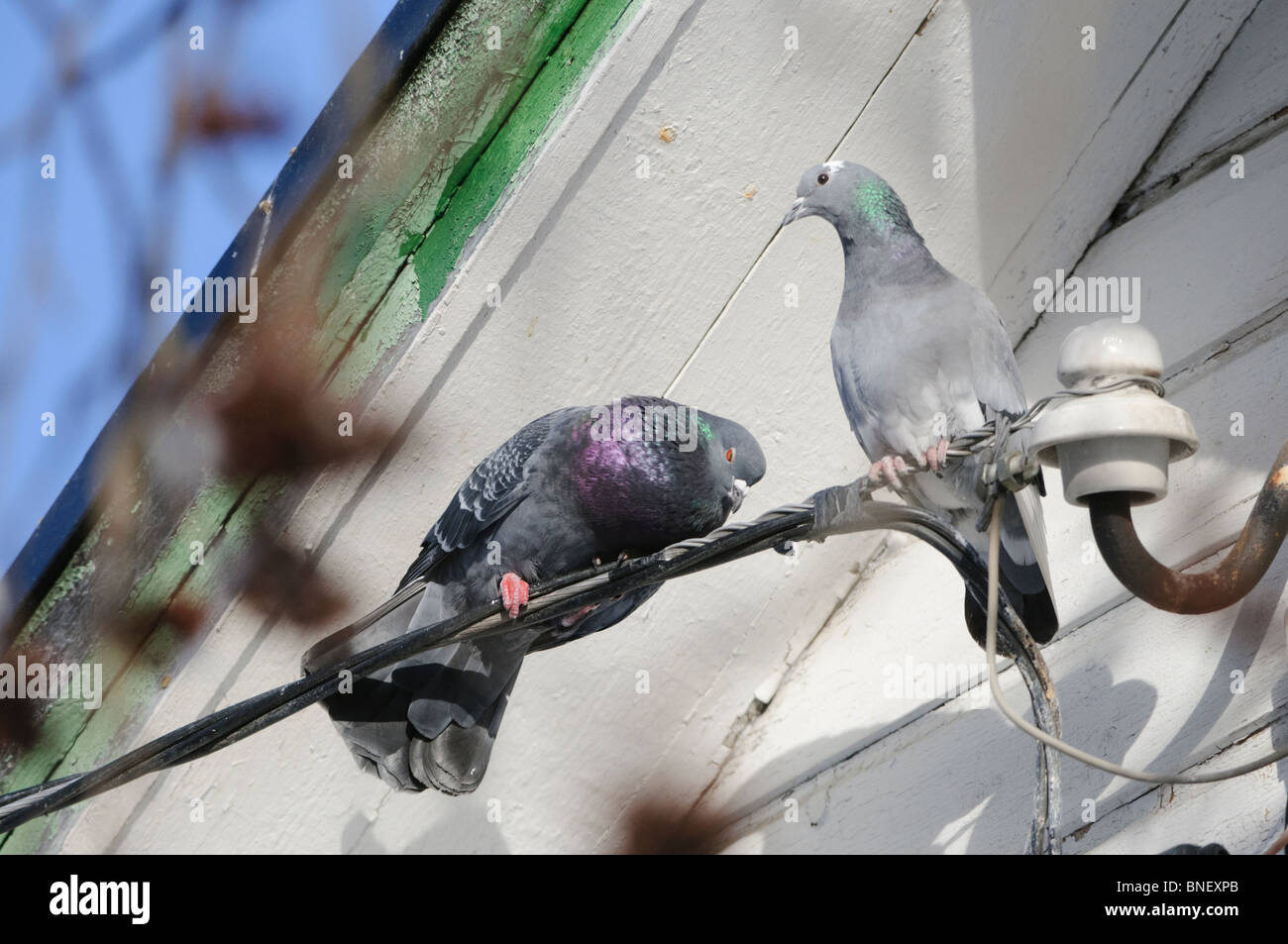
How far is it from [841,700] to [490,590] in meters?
1.37

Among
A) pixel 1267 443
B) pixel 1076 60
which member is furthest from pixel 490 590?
pixel 1076 60

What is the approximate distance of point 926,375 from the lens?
14.5 feet

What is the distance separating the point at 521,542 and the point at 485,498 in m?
0.15

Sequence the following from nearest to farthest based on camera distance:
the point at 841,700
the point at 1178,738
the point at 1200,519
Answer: the point at 1178,738 → the point at 1200,519 → the point at 841,700

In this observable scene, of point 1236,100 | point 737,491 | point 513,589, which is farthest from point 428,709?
point 1236,100

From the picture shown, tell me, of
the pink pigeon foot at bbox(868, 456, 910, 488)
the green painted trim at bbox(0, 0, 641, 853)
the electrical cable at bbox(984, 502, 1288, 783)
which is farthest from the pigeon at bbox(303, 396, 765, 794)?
the electrical cable at bbox(984, 502, 1288, 783)

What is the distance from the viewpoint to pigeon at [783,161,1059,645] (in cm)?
432

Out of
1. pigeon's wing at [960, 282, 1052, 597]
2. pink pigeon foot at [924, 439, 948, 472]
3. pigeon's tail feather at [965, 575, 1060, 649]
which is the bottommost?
pigeon's tail feather at [965, 575, 1060, 649]

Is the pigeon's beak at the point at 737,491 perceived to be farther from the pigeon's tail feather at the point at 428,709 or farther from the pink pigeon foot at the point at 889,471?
the pigeon's tail feather at the point at 428,709

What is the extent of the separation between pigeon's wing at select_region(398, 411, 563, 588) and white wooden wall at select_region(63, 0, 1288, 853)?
421mm

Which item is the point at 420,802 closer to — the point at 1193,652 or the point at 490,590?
the point at 490,590

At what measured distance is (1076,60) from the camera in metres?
5.21

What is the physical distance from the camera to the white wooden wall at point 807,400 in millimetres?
4523

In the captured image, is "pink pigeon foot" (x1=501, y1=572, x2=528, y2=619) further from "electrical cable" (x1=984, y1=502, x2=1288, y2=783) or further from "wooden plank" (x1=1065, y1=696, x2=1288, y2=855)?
"wooden plank" (x1=1065, y1=696, x2=1288, y2=855)
